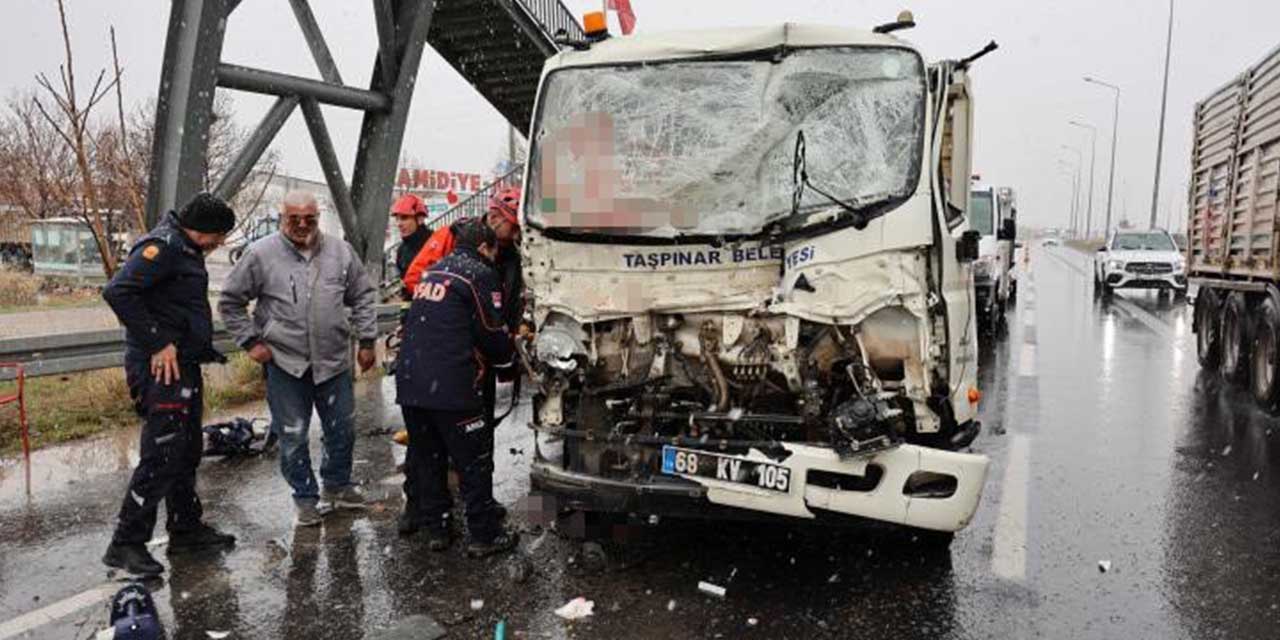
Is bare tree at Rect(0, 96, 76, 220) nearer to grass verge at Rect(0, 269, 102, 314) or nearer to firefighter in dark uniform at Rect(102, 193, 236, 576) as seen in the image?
grass verge at Rect(0, 269, 102, 314)

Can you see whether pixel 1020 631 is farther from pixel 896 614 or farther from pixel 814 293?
pixel 814 293

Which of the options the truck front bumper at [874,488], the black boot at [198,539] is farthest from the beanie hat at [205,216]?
the truck front bumper at [874,488]

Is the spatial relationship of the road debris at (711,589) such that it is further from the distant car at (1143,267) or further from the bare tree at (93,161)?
the distant car at (1143,267)

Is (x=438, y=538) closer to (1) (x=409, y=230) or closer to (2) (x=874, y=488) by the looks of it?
(2) (x=874, y=488)

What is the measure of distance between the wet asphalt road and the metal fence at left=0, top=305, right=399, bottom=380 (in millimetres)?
631

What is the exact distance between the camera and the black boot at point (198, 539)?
185 inches

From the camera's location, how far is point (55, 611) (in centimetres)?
398

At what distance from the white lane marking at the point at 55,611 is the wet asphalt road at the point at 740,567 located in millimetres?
11

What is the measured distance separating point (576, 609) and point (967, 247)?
266 centimetres

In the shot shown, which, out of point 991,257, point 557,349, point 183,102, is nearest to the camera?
point 557,349

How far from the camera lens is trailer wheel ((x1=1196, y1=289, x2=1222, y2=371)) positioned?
1002 cm

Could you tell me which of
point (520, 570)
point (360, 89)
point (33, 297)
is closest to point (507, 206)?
point (520, 570)

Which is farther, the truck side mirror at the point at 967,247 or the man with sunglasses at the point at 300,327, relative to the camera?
the man with sunglasses at the point at 300,327

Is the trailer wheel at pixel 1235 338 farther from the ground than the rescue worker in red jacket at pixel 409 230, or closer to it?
closer to it
